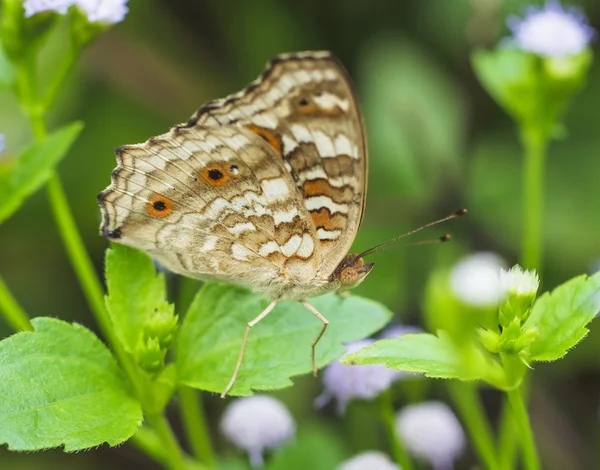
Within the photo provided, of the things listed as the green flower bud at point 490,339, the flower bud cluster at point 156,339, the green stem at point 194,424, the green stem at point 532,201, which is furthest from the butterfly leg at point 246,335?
the green stem at point 532,201

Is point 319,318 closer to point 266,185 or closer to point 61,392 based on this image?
point 266,185

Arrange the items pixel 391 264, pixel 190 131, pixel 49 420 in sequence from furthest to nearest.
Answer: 1. pixel 391 264
2. pixel 190 131
3. pixel 49 420

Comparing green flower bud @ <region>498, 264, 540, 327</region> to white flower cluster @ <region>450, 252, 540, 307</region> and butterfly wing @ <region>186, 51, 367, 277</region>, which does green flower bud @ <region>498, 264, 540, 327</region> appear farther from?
butterfly wing @ <region>186, 51, 367, 277</region>

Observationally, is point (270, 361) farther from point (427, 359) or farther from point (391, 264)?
point (391, 264)

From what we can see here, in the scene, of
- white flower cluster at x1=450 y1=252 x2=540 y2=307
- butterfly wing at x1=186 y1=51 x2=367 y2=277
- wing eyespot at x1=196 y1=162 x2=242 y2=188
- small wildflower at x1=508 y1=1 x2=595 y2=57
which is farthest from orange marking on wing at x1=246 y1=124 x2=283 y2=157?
small wildflower at x1=508 y1=1 x2=595 y2=57

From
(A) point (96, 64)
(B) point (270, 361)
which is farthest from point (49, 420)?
(A) point (96, 64)

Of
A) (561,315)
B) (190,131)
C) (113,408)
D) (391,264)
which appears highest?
(190,131)
